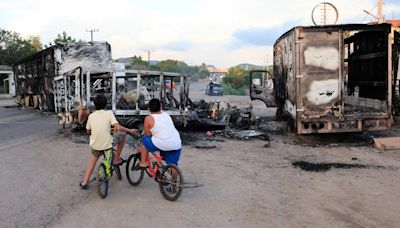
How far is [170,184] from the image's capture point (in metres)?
5.56

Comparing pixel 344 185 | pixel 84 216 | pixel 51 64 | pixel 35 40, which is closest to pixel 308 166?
pixel 344 185

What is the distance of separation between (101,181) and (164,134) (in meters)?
1.04

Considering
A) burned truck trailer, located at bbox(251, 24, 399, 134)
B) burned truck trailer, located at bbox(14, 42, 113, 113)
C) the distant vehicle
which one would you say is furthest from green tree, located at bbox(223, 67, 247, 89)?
burned truck trailer, located at bbox(251, 24, 399, 134)

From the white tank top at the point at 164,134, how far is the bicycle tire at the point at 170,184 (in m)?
0.28

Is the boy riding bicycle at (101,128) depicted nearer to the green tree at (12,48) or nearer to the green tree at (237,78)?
the green tree at (12,48)

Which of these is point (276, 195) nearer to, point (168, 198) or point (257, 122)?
point (168, 198)

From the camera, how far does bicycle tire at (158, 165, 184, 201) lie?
5.45 meters

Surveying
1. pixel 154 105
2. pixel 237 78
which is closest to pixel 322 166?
pixel 154 105

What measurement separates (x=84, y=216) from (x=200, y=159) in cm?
379

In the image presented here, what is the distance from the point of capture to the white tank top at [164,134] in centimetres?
554

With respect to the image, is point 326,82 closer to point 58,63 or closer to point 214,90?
point 58,63

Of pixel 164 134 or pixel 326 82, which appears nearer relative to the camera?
pixel 164 134

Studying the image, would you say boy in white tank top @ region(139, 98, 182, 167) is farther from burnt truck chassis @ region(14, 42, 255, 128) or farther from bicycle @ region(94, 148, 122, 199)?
burnt truck chassis @ region(14, 42, 255, 128)

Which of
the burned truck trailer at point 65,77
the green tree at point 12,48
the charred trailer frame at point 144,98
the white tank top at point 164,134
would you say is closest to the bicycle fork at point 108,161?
the white tank top at point 164,134
